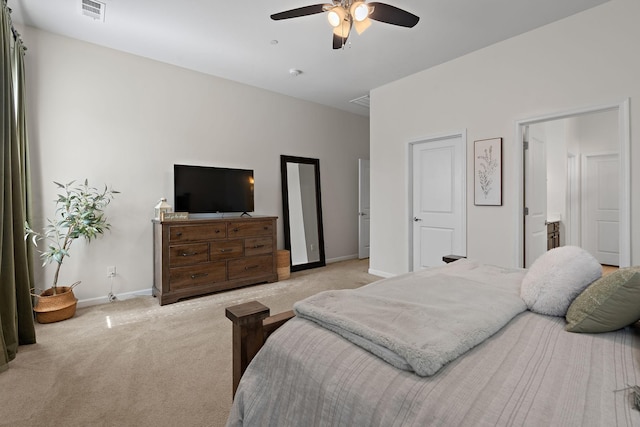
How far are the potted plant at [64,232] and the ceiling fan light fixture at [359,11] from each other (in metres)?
2.93

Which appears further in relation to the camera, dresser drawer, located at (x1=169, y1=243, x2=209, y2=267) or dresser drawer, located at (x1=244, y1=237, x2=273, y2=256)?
dresser drawer, located at (x1=244, y1=237, x2=273, y2=256)

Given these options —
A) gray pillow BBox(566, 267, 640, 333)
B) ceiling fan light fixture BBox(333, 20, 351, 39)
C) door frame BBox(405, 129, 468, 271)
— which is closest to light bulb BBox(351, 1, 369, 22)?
ceiling fan light fixture BBox(333, 20, 351, 39)

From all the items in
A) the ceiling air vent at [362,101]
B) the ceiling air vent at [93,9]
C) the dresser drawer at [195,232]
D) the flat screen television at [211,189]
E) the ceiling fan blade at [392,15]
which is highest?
the ceiling air vent at [93,9]

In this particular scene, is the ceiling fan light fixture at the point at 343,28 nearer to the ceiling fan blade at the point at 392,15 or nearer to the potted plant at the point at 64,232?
the ceiling fan blade at the point at 392,15

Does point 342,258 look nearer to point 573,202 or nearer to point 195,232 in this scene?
point 195,232

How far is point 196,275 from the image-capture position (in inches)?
137

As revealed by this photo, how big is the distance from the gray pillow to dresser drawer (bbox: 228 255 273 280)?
11.0ft

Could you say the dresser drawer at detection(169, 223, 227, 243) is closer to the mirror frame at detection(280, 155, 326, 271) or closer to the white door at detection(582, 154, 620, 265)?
the mirror frame at detection(280, 155, 326, 271)

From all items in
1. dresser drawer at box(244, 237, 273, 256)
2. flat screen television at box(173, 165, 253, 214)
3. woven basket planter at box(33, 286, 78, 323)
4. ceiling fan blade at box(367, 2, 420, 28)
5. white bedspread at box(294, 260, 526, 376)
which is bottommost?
woven basket planter at box(33, 286, 78, 323)

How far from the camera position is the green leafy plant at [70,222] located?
2875 millimetres

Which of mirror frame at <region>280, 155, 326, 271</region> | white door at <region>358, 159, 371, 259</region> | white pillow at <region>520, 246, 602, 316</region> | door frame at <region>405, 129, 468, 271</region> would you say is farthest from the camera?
white door at <region>358, 159, 371, 259</region>

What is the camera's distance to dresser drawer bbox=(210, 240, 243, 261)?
11.9 ft

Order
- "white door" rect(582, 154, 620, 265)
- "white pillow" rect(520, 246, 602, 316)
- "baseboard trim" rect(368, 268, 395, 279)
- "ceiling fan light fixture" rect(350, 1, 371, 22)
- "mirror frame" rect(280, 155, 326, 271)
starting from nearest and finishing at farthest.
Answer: "white pillow" rect(520, 246, 602, 316)
"ceiling fan light fixture" rect(350, 1, 371, 22)
"baseboard trim" rect(368, 268, 395, 279)
"mirror frame" rect(280, 155, 326, 271)
"white door" rect(582, 154, 620, 265)

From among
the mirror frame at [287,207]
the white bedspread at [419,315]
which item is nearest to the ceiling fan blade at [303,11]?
the white bedspread at [419,315]
